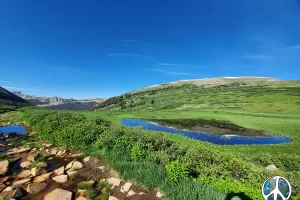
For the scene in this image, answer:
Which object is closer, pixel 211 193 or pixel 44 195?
pixel 211 193

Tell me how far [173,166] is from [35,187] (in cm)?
689

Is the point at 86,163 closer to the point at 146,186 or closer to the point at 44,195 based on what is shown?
the point at 44,195

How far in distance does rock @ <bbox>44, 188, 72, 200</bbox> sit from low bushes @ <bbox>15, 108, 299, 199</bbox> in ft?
8.79

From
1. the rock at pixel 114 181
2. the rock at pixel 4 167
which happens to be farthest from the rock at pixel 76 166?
the rock at pixel 4 167

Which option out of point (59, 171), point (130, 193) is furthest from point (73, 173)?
point (130, 193)

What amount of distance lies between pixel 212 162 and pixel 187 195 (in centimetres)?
477

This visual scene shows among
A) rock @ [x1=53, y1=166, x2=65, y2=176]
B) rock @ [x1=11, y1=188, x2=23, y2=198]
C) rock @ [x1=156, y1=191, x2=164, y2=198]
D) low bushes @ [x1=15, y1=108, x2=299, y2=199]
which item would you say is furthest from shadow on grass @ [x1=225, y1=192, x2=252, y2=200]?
rock @ [x1=11, y1=188, x2=23, y2=198]

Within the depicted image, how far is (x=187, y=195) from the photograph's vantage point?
888 centimetres

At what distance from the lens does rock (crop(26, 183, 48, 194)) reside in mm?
11031

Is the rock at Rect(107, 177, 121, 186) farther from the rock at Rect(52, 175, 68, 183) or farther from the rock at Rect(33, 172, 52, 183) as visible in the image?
the rock at Rect(33, 172, 52, 183)

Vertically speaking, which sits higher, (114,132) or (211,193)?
(114,132)

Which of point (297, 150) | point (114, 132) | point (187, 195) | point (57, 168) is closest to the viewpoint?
point (187, 195)

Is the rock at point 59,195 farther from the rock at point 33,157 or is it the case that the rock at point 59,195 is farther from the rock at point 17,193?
the rock at point 33,157

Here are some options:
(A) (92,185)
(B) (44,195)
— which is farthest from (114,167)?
(B) (44,195)
